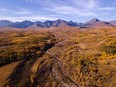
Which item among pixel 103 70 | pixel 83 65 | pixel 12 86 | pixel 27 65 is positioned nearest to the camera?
pixel 12 86

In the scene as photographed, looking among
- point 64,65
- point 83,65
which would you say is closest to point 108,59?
point 83,65

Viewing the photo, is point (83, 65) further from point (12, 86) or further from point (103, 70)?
point (12, 86)

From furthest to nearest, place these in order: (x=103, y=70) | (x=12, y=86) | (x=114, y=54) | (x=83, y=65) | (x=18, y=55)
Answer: (x=18, y=55) → (x=114, y=54) → (x=83, y=65) → (x=103, y=70) → (x=12, y=86)

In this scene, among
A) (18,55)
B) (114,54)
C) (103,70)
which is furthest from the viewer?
(18,55)

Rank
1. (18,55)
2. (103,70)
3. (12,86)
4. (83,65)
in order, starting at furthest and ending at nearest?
(18,55), (83,65), (103,70), (12,86)

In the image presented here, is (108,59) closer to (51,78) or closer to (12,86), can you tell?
(51,78)

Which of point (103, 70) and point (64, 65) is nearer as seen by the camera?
point (103, 70)

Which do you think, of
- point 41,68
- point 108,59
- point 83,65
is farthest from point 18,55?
point 108,59

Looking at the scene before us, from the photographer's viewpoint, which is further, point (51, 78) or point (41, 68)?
point (41, 68)
